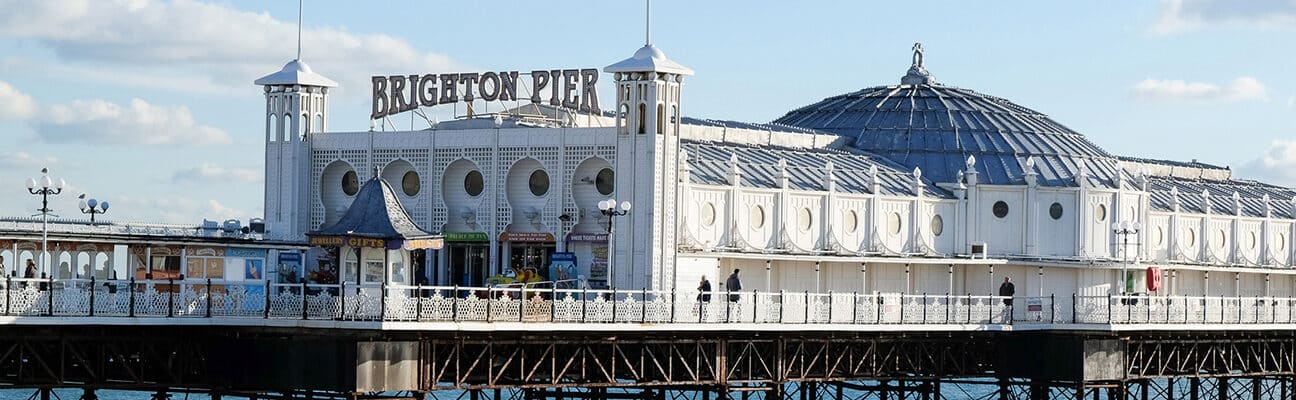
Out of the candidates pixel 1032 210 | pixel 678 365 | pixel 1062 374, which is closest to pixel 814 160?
pixel 1032 210

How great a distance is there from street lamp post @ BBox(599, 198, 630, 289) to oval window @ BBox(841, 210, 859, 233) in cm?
1295

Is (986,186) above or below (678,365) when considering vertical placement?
above

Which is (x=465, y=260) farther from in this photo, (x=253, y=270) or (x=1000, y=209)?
(x=1000, y=209)

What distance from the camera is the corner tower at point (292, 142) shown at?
243ft

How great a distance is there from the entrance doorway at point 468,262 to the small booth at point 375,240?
1052 cm

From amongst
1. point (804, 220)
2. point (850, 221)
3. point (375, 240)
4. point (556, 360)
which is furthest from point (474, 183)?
point (850, 221)

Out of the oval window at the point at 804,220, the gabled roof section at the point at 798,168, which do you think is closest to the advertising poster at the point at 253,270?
the gabled roof section at the point at 798,168

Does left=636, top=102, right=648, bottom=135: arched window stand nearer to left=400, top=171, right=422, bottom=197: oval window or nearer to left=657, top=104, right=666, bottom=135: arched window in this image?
left=657, top=104, right=666, bottom=135: arched window

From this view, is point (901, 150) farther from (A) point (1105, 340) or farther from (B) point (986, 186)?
(A) point (1105, 340)

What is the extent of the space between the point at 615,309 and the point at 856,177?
23396 mm

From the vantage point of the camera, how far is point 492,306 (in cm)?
5831

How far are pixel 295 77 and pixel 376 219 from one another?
44.4 feet

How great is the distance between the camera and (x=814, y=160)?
84938 millimetres

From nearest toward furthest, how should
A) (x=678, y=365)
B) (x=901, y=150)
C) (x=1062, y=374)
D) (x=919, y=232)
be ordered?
(x=678, y=365), (x=1062, y=374), (x=919, y=232), (x=901, y=150)
